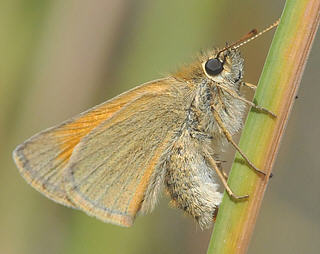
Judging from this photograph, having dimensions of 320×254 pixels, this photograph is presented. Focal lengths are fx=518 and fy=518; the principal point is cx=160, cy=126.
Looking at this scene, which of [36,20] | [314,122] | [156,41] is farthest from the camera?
[314,122]

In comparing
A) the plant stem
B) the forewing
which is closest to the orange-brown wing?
the forewing

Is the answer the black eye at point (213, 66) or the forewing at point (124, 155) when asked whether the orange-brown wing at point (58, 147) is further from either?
the black eye at point (213, 66)

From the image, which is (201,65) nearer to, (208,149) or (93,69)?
(208,149)

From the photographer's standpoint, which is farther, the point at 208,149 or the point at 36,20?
the point at 36,20

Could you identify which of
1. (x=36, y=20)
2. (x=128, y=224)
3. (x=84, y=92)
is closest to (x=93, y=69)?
(x=84, y=92)

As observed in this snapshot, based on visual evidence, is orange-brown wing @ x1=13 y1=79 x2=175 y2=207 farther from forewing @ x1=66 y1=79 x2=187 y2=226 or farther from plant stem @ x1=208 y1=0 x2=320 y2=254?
plant stem @ x1=208 y1=0 x2=320 y2=254

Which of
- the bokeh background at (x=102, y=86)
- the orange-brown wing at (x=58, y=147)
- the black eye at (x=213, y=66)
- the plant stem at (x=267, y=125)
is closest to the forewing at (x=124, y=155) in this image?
the orange-brown wing at (x=58, y=147)
